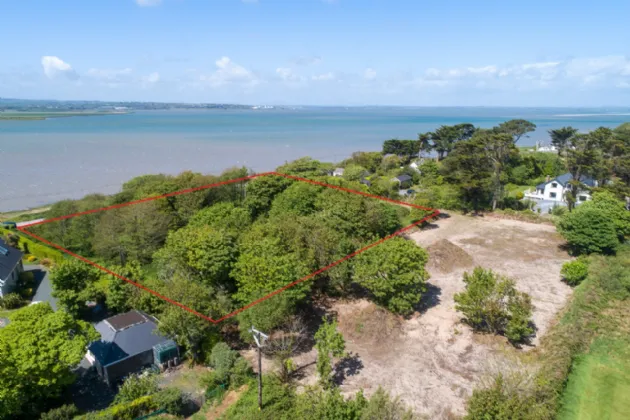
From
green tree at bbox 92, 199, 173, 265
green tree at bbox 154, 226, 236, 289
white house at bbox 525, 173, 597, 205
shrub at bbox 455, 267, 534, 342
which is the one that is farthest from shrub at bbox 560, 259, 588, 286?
green tree at bbox 92, 199, 173, 265

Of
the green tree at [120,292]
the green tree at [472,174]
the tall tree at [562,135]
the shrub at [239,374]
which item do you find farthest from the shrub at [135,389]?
the tall tree at [562,135]

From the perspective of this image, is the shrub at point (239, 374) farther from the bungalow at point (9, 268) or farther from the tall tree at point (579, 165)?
the tall tree at point (579, 165)

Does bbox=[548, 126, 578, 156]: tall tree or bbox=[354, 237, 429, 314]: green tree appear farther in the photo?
bbox=[548, 126, 578, 156]: tall tree

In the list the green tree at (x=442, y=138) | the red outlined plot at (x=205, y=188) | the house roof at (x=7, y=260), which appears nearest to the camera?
the red outlined plot at (x=205, y=188)

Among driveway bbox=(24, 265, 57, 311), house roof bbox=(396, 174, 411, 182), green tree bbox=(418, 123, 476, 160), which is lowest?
driveway bbox=(24, 265, 57, 311)

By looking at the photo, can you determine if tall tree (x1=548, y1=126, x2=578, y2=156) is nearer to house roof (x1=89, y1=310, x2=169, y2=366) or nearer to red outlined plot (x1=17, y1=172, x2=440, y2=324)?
red outlined plot (x1=17, y1=172, x2=440, y2=324)

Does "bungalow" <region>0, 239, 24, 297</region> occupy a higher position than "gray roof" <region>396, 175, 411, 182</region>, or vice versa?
"gray roof" <region>396, 175, 411, 182</region>

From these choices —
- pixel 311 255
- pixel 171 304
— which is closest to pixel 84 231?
pixel 171 304
